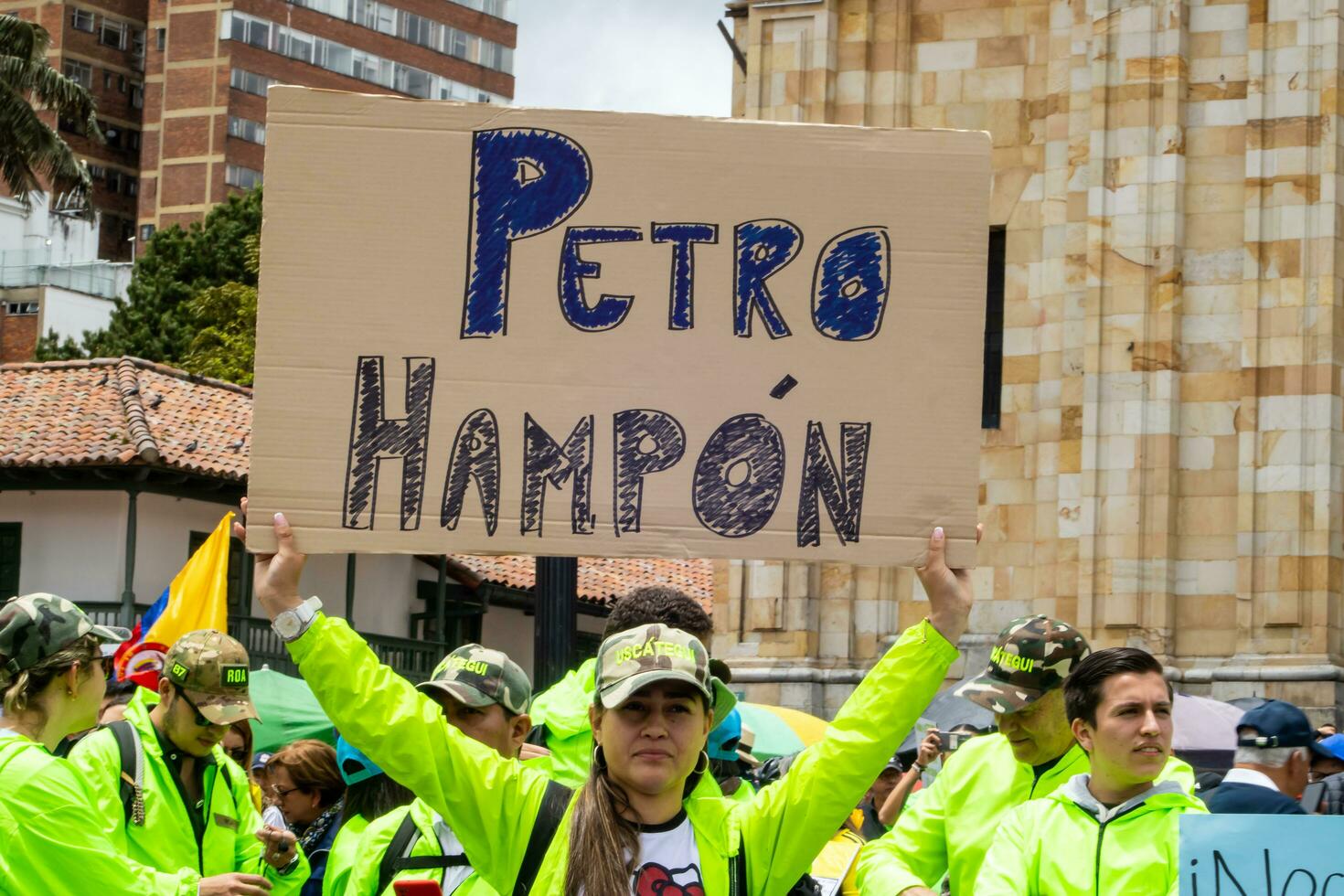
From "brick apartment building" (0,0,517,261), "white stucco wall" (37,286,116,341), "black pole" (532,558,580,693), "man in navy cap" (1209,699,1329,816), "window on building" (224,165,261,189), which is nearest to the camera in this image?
"man in navy cap" (1209,699,1329,816)

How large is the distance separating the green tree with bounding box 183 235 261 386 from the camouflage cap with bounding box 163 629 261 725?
135 feet

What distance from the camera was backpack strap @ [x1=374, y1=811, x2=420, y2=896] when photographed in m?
6.00

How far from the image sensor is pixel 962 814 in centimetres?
604

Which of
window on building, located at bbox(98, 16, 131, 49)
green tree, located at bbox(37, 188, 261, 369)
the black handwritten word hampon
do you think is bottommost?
the black handwritten word hampon

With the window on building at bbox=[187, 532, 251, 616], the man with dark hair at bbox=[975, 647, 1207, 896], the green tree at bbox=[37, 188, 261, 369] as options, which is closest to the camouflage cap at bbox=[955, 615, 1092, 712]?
the man with dark hair at bbox=[975, 647, 1207, 896]

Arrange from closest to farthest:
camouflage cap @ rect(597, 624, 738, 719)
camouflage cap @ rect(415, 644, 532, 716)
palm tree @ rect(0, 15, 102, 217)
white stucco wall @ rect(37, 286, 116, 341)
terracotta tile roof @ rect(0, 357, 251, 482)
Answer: camouflage cap @ rect(597, 624, 738, 719) < camouflage cap @ rect(415, 644, 532, 716) < terracotta tile roof @ rect(0, 357, 251, 482) < palm tree @ rect(0, 15, 102, 217) < white stucco wall @ rect(37, 286, 116, 341)

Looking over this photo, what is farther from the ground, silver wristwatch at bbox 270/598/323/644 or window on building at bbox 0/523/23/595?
silver wristwatch at bbox 270/598/323/644

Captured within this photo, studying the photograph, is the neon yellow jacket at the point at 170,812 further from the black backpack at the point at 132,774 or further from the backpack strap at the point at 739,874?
the backpack strap at the point at 739,874

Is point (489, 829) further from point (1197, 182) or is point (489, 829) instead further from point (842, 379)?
point (1197, 182)

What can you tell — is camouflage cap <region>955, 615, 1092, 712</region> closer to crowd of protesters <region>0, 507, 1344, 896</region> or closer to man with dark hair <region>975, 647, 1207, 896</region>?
crowd of protesters <region>0, 507, 1344, 896</region>

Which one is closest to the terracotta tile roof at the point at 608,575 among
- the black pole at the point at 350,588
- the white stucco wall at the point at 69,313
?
the black pole at the point at 350,588

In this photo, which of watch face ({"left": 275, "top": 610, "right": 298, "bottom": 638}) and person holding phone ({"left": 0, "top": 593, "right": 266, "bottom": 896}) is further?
person holding phone ({"left": 0, "top": 593, "right": 266, "bottom": 896})

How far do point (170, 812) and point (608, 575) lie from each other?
34375mm

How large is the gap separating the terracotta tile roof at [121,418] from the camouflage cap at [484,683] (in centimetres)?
2735
